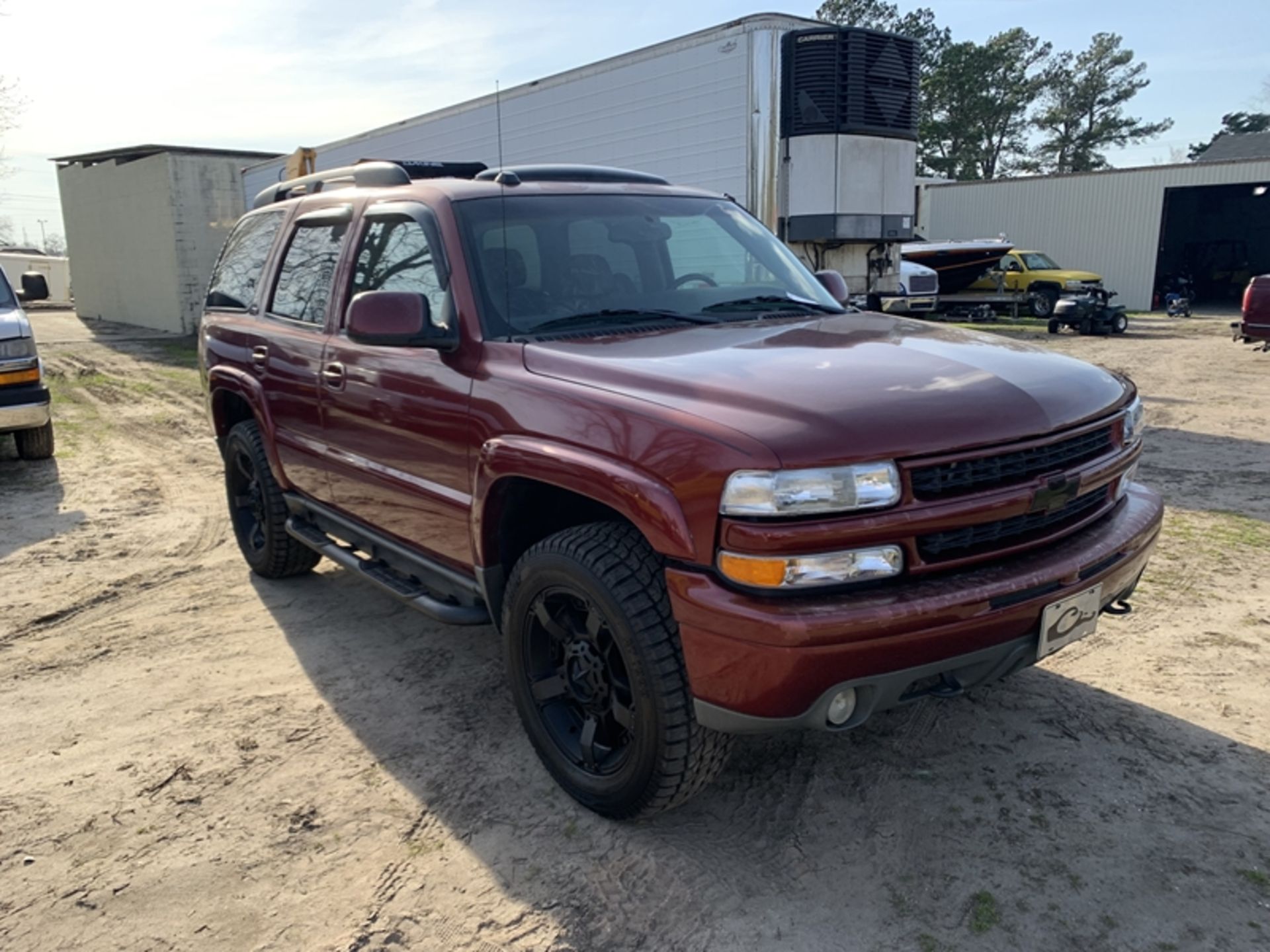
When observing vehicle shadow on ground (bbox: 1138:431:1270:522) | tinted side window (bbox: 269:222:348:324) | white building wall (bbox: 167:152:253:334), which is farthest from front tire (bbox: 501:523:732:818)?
white building wall (bbox: 167:152:253:334)

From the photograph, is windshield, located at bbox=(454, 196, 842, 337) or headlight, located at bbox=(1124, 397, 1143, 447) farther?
windshield, located at bbox=(454, 196, 842, 337)

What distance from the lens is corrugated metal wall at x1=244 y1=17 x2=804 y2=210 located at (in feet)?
29.9

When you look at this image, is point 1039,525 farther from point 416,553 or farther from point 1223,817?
point 416,553

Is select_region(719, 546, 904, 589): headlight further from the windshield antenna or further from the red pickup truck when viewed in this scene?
the red pickup truck

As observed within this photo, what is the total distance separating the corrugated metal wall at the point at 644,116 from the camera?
912 centimetres

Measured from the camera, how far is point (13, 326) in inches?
303

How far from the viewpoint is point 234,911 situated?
104 inches

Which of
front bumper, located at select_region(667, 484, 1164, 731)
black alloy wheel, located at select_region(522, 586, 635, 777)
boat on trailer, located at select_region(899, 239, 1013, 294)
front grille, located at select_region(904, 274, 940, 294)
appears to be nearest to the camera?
front bumper, located at select_region(667, 484, 1164, 731)

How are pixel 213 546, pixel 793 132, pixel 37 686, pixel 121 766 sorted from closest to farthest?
pixel 121 766
pixel 37 686
pixel 213 546
pixel 793 132

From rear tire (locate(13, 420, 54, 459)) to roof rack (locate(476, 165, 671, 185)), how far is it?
20.3 feet

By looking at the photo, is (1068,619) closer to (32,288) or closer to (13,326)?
(13,326)

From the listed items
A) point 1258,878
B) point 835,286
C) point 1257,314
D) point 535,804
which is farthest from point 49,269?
point 1258,878

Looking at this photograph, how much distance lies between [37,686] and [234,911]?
201 cm

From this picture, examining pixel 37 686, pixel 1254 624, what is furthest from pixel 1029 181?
pixel 37 686
